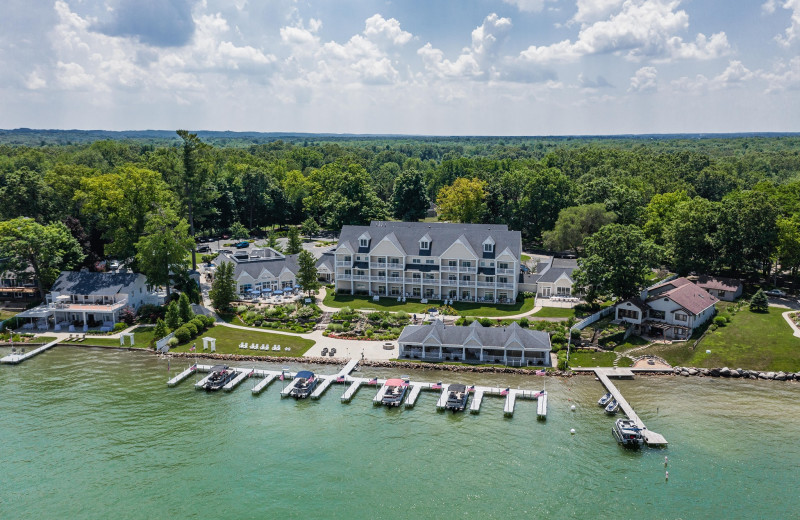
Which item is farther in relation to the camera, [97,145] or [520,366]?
[97,145]

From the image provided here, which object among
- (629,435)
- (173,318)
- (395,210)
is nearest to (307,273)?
(173,318)

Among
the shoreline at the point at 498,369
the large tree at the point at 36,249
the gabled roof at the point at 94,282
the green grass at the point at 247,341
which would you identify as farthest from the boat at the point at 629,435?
the large tree at the point at 36,249

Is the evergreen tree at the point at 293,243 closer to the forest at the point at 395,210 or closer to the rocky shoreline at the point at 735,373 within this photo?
the forest at the point at 395,210

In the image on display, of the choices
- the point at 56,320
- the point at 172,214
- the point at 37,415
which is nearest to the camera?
the point at 37,415

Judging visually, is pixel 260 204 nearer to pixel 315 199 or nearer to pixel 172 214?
pixel 315 199

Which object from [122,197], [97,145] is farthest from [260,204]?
[97,145]

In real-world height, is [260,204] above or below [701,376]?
above
